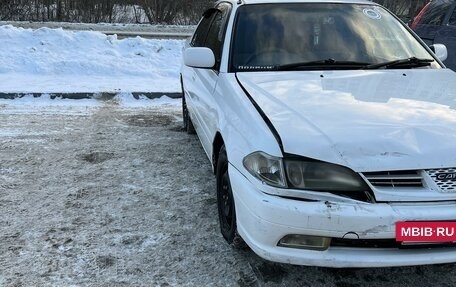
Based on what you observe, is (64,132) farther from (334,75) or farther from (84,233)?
(334,75)

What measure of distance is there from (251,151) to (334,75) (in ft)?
4.00

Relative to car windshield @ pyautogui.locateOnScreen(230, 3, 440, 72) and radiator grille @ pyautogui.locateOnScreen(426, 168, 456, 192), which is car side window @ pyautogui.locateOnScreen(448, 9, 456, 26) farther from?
radiator grille @ pyautogui.locateOnScreen(426, 168, 456, 192)

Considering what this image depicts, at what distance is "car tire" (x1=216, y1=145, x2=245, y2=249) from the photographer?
318cm

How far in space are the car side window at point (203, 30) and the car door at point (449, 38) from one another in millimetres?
3705

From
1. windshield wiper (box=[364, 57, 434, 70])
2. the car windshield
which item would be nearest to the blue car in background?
the car windshield

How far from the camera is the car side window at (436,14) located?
7.61 meters

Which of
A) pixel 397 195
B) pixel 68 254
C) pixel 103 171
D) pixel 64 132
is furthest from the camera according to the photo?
pixel 64 132

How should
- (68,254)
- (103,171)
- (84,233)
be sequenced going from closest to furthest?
(68,254)
(84,233)
(103,171)

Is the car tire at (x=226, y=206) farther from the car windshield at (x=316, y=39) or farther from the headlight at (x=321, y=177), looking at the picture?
the car windshield at (x=316, y=39)

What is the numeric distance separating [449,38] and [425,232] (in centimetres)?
560

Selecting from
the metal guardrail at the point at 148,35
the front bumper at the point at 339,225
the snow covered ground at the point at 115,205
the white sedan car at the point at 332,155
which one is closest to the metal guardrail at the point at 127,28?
the metal guardrail at the point at 148,35

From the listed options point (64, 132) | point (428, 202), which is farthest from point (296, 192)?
point (64, 132)

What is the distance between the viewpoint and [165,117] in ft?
22.7

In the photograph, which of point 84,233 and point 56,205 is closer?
point 84,233
